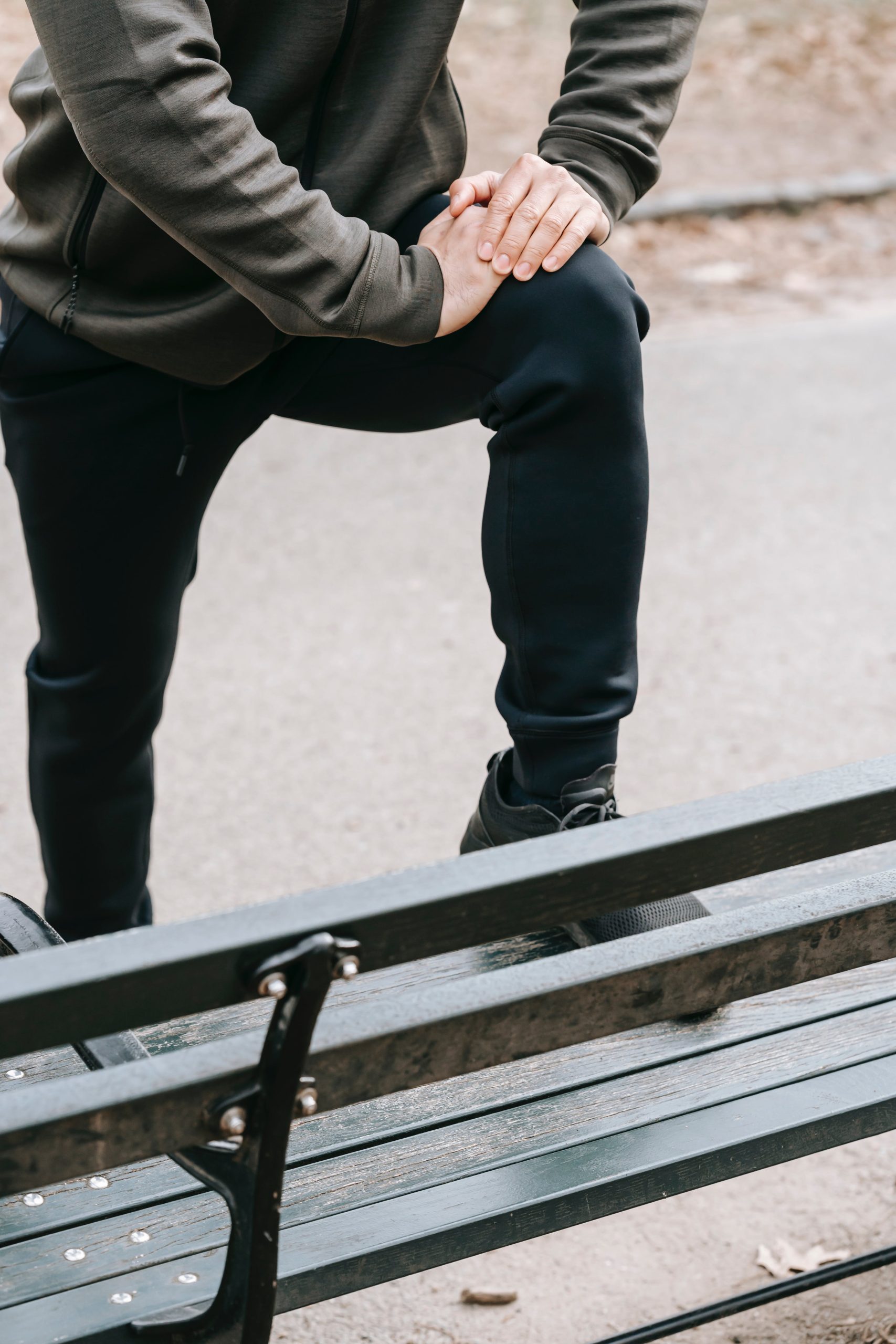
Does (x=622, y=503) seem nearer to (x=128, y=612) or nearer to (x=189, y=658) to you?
(x=128, y=612)

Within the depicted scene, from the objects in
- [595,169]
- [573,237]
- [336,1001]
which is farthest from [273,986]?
[595,169]

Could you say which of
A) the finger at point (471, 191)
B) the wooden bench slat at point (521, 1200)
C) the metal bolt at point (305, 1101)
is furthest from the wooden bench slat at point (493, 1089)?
the finger at point (471, 191)

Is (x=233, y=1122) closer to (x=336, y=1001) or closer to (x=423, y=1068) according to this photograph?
(x=423, y=1068)

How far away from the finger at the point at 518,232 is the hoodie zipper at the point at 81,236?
491 millimetres

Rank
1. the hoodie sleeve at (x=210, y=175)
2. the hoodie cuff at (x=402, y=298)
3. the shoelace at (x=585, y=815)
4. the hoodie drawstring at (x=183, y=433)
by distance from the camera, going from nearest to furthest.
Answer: the hoodie sleeve at (x=210, y=175)
the hoodie cuff at (x=402, y=298)
the shoelace at (x=585, y=815)
the hoodie drawstring at (x=183, y=433)

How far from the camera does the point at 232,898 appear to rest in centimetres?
329

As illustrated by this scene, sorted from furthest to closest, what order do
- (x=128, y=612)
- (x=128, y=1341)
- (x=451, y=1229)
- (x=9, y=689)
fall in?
(x=9, y=689)
(x=128, y=612)
(x=451, y=1229)
(x=128, y=1341)

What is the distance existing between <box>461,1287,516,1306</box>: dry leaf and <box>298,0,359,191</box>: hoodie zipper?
5.26 ft

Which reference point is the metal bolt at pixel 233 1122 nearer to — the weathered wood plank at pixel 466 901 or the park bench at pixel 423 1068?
the park bench at pixel 423 1068

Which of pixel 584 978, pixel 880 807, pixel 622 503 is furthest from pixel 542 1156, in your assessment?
pixel 622 503

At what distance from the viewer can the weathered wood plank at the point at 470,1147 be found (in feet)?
5.04

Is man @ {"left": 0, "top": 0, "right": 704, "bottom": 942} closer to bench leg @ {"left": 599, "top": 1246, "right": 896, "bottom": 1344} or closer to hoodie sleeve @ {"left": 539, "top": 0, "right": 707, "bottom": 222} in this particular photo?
hoodie sleeve @ {"left": 539, "top": 0, "right": 707, "bottom": 222}

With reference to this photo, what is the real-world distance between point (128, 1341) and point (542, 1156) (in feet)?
1.56

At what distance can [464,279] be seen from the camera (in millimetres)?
1832
